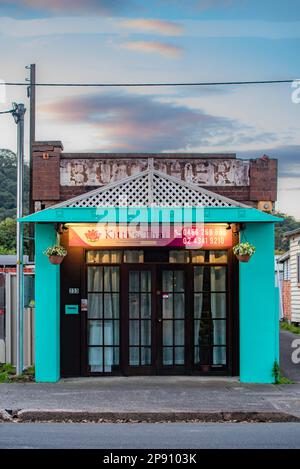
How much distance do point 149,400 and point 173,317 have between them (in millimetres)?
3019

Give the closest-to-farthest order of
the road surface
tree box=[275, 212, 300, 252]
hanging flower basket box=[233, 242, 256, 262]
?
1. the road surface
2. hanging flower basket box=[233, 242, 256, 262]
3. tree box=[275, 212, 300, 252]

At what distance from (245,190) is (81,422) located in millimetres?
6114

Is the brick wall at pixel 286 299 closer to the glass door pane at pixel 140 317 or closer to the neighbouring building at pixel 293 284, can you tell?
the neighbouring building at pixel 293 284

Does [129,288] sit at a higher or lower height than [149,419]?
higher

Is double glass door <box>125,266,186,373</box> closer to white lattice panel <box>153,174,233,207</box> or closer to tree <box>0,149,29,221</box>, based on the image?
white lattice panel <box>153,174,233,207</box>

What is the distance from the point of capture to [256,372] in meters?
15.4

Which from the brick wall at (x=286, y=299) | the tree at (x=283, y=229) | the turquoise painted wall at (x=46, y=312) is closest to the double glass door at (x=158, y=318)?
the turquoise painted wall at (x=46, y=312)

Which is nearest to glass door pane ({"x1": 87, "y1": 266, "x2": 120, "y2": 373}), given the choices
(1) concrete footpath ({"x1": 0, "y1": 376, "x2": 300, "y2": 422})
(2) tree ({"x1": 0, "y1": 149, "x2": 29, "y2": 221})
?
(1) concrete footpath ({"x1": 0, "y1": 376, "x2": 300, "y2": 422})

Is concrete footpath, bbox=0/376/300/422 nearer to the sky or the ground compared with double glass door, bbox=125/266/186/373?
nearer to the ground

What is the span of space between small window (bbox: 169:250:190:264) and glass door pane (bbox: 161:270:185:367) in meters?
0.20

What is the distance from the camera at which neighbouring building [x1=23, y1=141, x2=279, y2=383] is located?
15.5 metres

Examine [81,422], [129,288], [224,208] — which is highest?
[224,208]

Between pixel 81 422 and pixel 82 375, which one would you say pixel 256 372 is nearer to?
pixel 82 375
